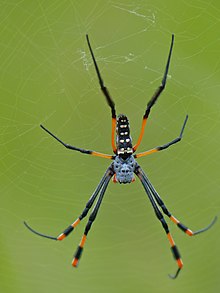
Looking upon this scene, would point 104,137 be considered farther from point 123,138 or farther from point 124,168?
point 123,138

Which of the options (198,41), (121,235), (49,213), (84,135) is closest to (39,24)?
(84,135)

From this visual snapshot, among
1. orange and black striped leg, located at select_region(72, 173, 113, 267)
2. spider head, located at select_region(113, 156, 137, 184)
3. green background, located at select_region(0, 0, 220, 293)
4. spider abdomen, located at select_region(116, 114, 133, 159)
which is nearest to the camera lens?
spider abdomen, located at select_region(116, 114, 133, 159)

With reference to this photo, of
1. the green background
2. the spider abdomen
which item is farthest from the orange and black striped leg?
the green background

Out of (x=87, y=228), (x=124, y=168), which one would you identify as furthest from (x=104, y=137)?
(x=87, y=228)

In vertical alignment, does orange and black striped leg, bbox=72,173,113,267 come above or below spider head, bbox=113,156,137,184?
below

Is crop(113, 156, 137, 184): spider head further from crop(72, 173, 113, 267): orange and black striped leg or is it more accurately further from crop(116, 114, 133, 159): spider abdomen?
crop(72, 173, 113, 267): orange and black striped leg

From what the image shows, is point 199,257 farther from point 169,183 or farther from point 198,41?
point 198,41

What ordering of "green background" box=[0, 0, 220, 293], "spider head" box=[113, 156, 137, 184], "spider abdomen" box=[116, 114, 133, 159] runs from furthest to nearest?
"green background" box=[0, 0, 220, 293], "spider head" box=[113, 156, 137, 184], "spider abdomen" box=[116, 114, 133, 159]
